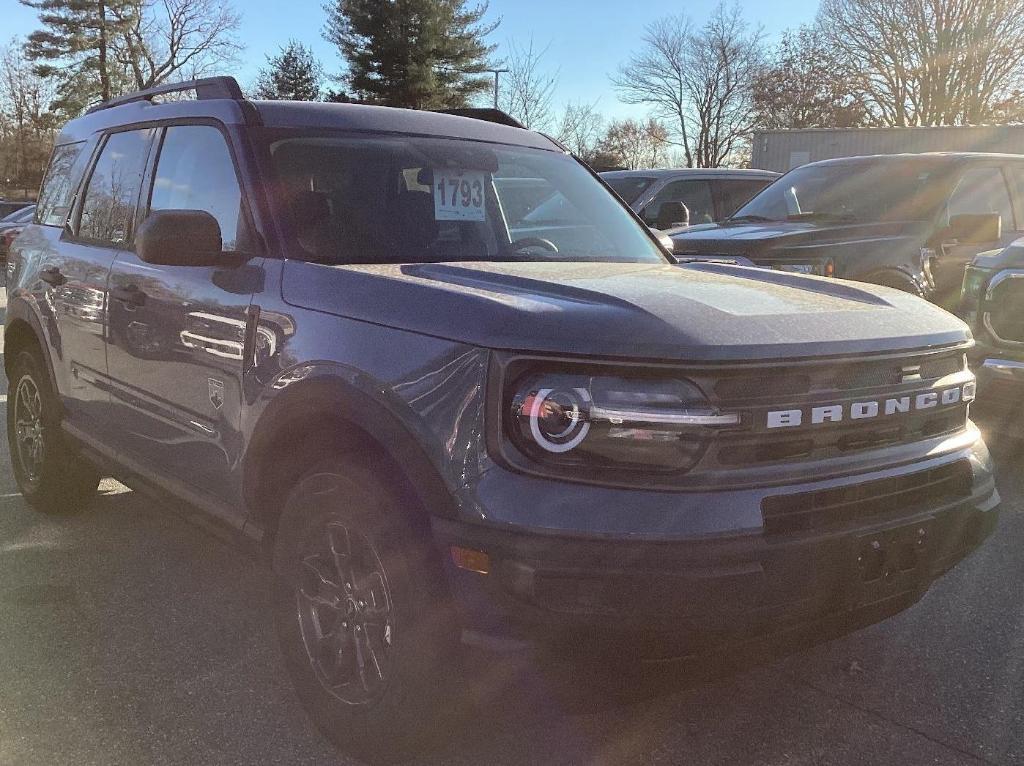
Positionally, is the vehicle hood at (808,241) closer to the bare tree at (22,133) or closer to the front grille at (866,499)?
the front grille at (866,499)

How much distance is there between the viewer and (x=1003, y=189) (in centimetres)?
735

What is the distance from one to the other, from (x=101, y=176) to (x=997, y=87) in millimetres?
43279

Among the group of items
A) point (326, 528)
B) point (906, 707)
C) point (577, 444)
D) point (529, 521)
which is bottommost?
point (906, 707)

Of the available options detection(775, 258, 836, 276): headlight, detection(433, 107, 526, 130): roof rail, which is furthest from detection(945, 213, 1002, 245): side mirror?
detection(433, 107, 526, 130): roof rail

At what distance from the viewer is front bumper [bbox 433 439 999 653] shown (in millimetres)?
1989

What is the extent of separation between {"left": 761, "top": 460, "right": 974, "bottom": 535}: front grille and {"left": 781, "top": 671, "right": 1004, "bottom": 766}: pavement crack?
2.36ft

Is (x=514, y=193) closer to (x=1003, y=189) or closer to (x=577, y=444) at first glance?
(x=577, y=444)

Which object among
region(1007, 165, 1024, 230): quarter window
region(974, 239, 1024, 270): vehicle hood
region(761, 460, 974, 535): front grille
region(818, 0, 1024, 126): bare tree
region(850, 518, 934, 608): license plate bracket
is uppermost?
region(818, 0, 1024, 126): bare tree

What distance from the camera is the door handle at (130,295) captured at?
3.47m

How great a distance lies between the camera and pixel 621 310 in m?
2.28

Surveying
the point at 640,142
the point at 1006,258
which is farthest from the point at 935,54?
the point at 1006,258

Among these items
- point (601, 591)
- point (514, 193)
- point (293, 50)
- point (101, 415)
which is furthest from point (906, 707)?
point (293, 50)

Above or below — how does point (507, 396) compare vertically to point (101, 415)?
above

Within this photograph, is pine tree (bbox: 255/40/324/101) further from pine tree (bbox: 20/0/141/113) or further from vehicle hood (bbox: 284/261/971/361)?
vehicle hood (bbox: 284/261/971/361)
